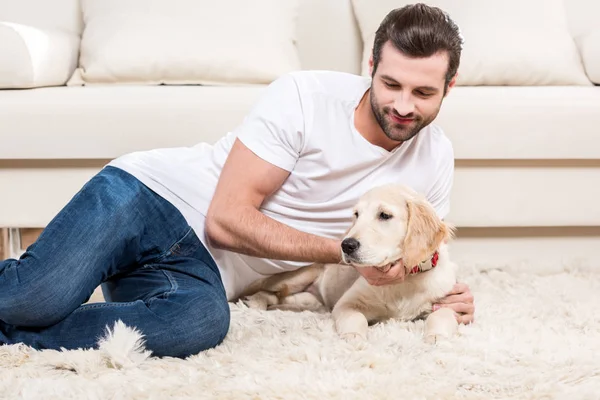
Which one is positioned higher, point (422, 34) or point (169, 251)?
point (422, 34)

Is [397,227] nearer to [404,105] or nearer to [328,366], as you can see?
[404,105]

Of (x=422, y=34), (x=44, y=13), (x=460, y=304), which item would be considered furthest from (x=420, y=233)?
(x=44, y=13)

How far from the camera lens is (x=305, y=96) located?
2.04 m

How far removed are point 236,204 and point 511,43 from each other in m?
1.69

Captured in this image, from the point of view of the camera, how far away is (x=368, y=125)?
6.71 feet

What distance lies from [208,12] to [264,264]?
1.30 m

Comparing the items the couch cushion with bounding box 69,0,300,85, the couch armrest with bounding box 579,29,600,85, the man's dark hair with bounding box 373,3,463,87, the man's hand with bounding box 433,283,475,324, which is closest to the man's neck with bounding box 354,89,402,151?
the man's dark hair with bounding box 373,3,463,87

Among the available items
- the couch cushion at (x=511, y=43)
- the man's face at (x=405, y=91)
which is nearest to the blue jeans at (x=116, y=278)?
the man's face at (x=405, y=91)

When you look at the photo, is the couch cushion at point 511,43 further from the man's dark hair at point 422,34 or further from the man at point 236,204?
the man's dark hair at point 422,34

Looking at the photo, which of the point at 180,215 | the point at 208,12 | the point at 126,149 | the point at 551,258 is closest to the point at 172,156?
the point at 180,215

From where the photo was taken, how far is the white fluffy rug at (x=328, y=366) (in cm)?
157

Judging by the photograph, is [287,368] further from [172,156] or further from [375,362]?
[172,156]

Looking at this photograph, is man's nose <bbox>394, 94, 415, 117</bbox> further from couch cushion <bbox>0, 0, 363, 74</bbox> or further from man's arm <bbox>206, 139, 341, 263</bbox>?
couch cushion <bbox>0, 0, 363, 74</bbox>

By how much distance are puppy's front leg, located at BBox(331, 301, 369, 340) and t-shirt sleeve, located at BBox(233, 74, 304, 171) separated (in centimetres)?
41
